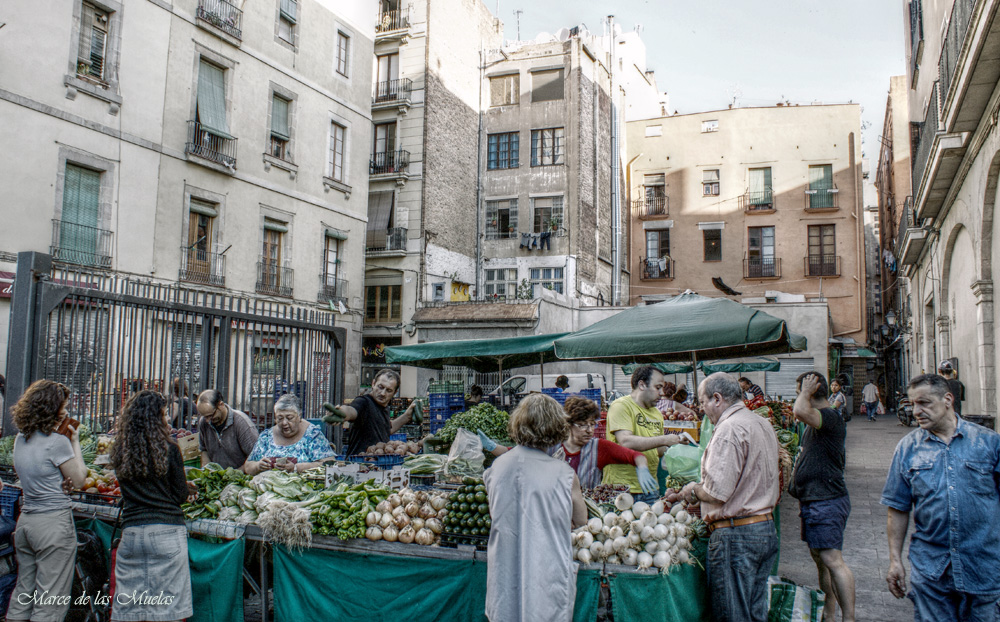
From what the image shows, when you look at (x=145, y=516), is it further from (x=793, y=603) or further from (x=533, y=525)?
(x=793, y=603)

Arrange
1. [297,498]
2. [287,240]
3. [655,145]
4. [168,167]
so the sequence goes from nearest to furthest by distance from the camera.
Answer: [297,498] < [168,167] < [287,240] < [655,145]

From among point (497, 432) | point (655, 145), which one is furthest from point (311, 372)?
point (655, 145)

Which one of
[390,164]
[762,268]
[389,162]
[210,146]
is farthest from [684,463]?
[762,268]

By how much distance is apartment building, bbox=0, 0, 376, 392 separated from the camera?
1511 centimetres

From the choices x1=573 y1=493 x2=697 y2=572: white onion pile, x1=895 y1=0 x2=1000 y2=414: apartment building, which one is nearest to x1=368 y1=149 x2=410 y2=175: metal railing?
x1=895 y1=0 x2=1000 y2=414: apartment building

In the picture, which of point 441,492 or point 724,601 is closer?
point 724,601

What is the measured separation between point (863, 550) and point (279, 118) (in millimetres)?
19165

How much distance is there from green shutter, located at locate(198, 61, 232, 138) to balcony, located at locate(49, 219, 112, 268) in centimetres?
413

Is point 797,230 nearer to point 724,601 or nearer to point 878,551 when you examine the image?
point 878,551

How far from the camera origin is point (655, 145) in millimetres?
35250

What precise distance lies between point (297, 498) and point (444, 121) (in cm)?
2598

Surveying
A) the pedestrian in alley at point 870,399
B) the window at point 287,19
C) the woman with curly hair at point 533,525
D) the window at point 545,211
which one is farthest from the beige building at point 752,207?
the woman with curly hair at point 533,525

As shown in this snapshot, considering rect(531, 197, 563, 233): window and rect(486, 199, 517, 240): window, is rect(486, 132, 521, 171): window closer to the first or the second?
rect(486, 199, 517, 240): window

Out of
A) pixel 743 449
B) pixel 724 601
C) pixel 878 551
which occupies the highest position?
pixel 743 449
